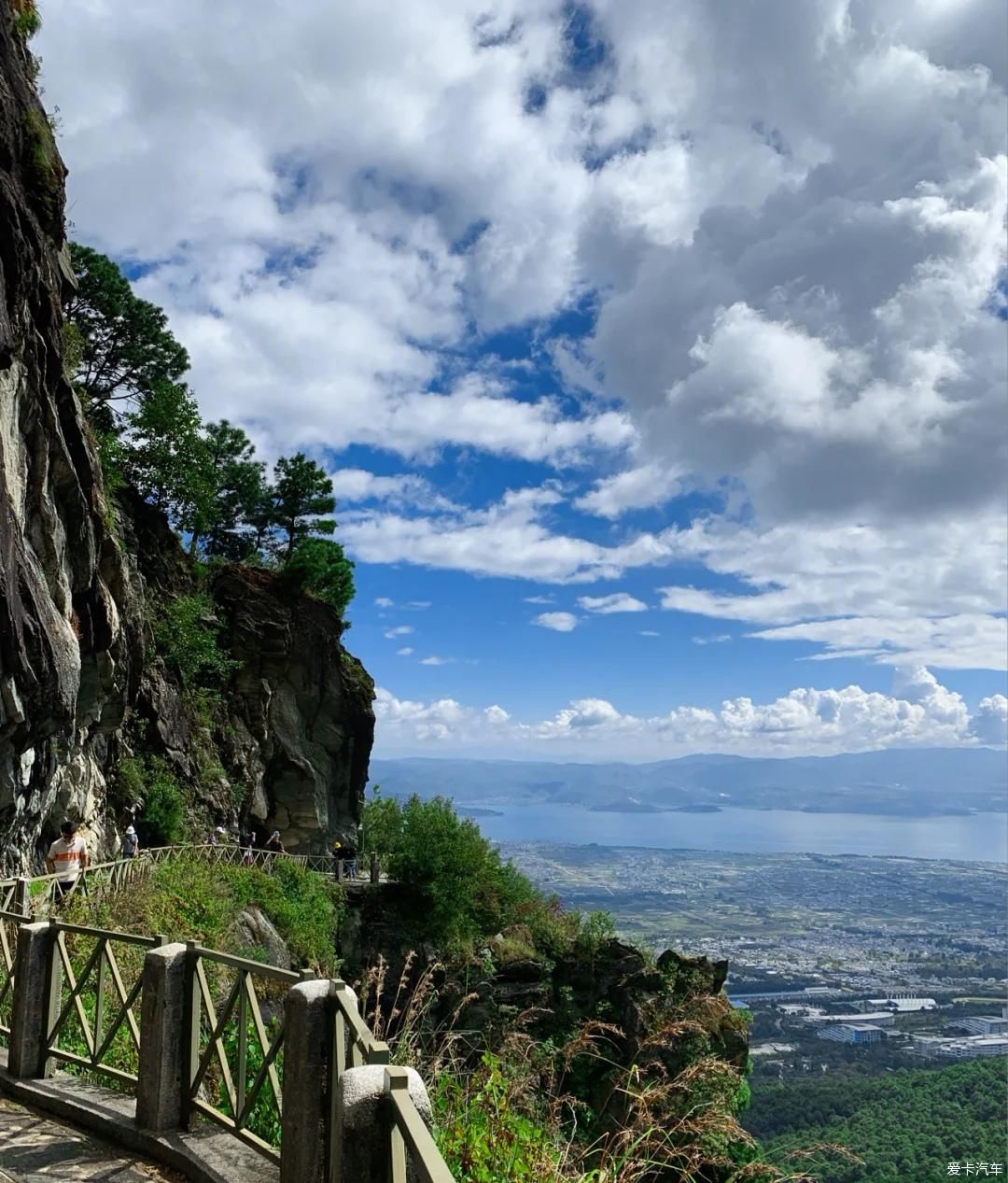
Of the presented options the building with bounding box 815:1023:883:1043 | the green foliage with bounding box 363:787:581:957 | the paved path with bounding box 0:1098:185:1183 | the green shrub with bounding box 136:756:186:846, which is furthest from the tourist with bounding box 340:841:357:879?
the building with bounding box 815:1023:883:1043

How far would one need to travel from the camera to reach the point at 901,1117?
121 feet

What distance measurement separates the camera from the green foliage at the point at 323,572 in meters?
36.3

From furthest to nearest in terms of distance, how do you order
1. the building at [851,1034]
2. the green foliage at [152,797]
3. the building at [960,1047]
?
the building at [851,1034], the building at [960,1047], the green foliage at [152,797]

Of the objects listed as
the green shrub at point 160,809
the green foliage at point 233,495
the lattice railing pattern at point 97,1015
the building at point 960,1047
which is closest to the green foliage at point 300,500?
the green foliage at point 233,495

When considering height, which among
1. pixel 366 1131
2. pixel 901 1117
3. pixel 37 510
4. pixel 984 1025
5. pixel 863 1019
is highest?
pixel 37 510

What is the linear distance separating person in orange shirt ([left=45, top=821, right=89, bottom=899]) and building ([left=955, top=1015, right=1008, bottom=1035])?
81644 mm

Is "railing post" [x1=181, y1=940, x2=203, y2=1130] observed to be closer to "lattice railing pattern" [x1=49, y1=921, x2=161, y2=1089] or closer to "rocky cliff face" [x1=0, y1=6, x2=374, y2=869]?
"lattice railing pattern" [x1=49, y1=921, x2=161, y2=1089]

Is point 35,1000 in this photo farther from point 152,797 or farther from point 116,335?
point 116,335

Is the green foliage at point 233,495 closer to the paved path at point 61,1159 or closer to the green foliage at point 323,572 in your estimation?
the green foliage at point 323,572

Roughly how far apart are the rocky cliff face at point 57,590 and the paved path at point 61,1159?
8.86 m

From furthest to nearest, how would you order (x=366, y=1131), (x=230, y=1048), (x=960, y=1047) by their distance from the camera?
1. (x=960, y=1047)
2. (x=230, y=1048)
3. (x=366, y=1131)

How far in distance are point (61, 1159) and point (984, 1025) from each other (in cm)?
9018

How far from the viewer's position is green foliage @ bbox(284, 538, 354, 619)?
119ft

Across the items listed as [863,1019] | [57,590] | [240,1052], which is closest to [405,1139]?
[240,1052]
